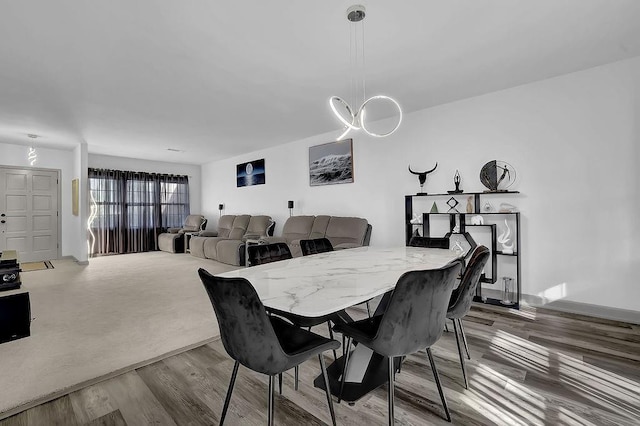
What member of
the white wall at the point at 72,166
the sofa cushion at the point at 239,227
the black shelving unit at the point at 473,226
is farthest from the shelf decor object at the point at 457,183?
the white wall at the point at 72,166

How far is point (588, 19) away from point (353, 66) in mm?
1851

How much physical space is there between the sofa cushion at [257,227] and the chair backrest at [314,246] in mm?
3600

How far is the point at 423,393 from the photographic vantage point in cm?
184

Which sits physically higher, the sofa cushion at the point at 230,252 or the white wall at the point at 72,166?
the white wall at the point at 72,166

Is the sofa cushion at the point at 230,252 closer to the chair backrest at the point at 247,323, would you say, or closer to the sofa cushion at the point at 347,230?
the sofa cushion at the point at 347,230

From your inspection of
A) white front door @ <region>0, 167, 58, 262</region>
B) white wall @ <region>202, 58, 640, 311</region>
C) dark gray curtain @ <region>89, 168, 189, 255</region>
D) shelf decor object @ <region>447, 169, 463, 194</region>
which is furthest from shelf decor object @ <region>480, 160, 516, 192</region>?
white front door @ <region>0, 167, 58, 262</region>

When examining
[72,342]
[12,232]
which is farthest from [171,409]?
[12,232]

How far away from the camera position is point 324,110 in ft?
14.2

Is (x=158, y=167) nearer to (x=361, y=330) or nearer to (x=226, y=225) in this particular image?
(x=226, y=225)

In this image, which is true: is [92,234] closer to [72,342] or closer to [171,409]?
[72,342]

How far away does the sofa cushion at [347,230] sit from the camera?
4762mm

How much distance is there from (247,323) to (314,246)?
5.52ft

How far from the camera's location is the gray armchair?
779 centimetres

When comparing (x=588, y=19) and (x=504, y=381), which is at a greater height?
(x=588, y=19)
